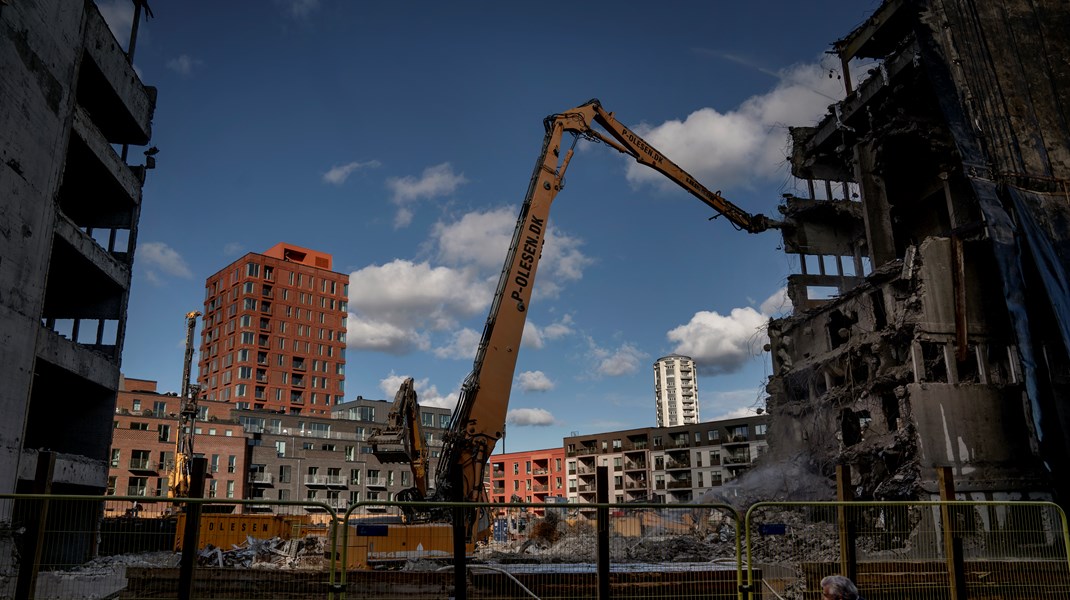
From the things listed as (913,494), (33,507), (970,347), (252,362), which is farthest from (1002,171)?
(252,362)

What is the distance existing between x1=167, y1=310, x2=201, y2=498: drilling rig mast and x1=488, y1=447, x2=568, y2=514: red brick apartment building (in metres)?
50.7

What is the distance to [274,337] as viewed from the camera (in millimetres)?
101500

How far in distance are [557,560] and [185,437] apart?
3649cm

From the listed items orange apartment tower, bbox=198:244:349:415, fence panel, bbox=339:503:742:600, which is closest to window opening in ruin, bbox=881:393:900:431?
fence panel, bbox=339:503:742:600

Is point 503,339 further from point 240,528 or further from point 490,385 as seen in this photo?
point 240,528

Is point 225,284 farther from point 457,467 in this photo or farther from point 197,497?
point 197,497

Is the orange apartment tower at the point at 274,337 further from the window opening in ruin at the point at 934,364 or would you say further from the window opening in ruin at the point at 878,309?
the window opening in ruin at the point at 934,364

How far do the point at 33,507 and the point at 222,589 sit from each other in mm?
3181

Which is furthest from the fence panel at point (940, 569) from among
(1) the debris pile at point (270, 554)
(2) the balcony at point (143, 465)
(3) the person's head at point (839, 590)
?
(2) the balcony at point (143, 465)

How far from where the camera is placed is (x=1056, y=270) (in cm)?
1905

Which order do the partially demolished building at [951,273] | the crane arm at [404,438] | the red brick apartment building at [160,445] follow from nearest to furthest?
1. the crane arm at [404,438]
2. the partially demolished building at [951,273]
3. the red brick apartment building at [160,445]

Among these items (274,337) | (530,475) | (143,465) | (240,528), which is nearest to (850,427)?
(240,528)

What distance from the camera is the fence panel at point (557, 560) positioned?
10344mm

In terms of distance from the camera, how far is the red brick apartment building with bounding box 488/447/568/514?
102 meters
